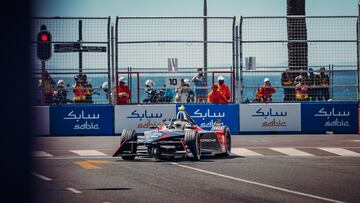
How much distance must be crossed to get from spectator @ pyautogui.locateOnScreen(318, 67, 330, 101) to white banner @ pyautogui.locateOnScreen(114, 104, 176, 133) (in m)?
4.60

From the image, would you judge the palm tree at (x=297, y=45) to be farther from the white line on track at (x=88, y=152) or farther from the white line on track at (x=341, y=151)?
the white line on track at (x=88, y=152)

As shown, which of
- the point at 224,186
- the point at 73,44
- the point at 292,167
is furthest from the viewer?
the point at 73,44

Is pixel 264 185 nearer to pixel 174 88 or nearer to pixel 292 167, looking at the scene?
pixel 292 167

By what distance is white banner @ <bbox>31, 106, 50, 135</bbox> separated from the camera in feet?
93.7

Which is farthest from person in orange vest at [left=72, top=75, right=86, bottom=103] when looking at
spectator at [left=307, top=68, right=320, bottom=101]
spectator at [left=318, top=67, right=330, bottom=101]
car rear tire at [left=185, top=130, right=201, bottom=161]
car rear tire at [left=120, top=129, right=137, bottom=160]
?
car rear tire at [left=185, top=130, right=201, bottom=161]

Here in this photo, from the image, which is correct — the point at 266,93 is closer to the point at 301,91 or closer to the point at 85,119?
the point at 301,91

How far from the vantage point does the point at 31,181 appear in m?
15.7

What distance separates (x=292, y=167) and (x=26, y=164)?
5930 mm

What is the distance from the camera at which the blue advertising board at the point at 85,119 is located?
94.6ft

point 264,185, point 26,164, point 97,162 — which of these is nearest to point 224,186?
point 264,185

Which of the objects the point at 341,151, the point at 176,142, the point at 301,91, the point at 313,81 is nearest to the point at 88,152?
the point at 176,142

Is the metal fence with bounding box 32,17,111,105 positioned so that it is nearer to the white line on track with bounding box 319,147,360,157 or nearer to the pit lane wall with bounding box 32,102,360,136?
the pit lane wall with bounding box 32,102,360,136

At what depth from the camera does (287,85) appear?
29.4 metres

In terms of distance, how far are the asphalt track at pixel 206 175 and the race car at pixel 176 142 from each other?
231 mm
